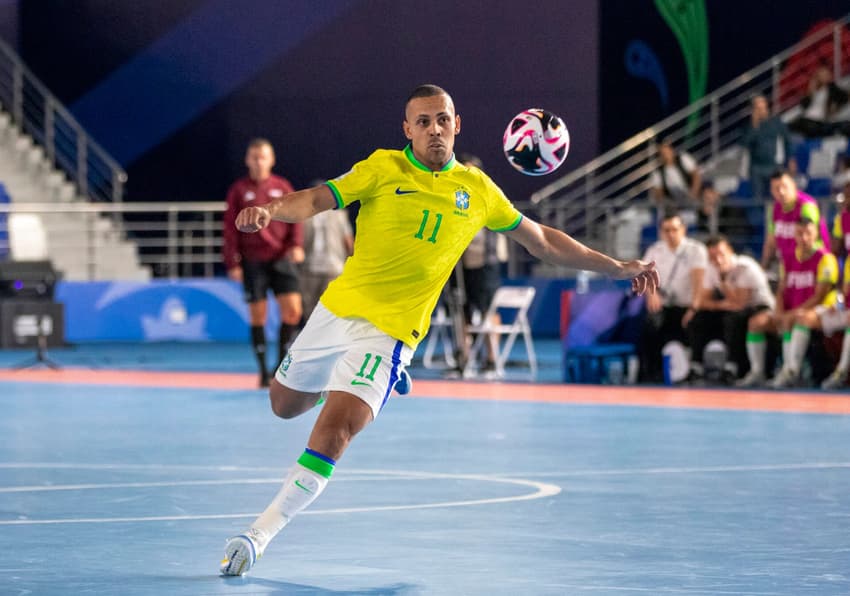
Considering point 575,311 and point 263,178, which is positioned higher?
point 263,178

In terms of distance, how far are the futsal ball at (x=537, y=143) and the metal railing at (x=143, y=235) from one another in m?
15.8

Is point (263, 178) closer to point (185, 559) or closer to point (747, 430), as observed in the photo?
point (747, 430)

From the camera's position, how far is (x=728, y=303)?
603 inches

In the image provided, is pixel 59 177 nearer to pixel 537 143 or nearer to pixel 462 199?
pixel 537 143

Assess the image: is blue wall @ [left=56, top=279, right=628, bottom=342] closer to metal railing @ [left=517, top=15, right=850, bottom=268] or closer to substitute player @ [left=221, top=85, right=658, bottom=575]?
metal railing @ [left=517, top=15, right=850, bottom=268]

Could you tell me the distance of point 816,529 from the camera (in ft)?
22.4

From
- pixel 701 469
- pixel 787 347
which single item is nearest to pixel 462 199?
pixel 701 469

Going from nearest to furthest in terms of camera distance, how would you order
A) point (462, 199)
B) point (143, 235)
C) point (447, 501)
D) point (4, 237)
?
point (462, 199) < point (447, 501) < point (4, 237) < point (143, 235)

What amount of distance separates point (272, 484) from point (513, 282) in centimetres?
1478

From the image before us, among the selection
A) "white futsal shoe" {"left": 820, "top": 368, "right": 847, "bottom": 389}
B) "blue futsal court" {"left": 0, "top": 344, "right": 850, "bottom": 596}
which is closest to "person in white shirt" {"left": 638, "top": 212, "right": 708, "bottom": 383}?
"white futsal shoe" {"left": 820, "top": 368, "right": 847, "bottom": 389}

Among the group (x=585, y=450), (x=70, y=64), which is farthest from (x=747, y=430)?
(x=70, y=64)

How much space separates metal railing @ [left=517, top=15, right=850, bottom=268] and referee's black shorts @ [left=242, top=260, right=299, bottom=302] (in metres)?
9.12

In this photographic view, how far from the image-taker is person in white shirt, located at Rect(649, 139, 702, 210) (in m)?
21.6

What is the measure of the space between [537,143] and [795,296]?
8.16m
